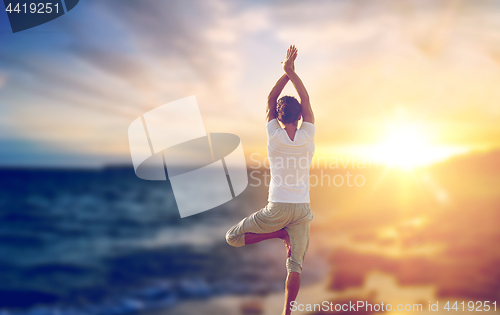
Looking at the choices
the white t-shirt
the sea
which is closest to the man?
the white t-shirt

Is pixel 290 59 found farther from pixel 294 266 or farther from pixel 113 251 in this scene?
pixel 113 251

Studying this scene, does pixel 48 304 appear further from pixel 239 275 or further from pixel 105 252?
pixel 239 275

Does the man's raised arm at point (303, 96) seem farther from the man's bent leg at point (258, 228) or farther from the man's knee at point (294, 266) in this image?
the man's knee at point (294, 266)

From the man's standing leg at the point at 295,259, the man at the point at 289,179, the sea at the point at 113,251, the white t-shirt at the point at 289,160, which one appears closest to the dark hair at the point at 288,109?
the man at the point at 289,179

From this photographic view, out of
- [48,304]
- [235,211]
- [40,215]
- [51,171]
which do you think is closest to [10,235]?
[40,215]

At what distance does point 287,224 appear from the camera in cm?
382

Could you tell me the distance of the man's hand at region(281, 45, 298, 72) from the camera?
379 cm

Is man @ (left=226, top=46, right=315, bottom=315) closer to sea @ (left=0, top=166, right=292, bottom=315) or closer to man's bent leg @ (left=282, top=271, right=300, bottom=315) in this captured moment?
man's bent leg @ (left=282, top=271, right=300, bottom=315)

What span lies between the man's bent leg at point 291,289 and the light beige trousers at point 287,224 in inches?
2.7

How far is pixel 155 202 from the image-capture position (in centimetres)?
2822

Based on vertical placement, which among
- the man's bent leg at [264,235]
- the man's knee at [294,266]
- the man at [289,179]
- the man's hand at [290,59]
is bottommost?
the man's knee at [294,266]

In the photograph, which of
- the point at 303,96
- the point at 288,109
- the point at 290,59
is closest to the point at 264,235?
the point at 288,109

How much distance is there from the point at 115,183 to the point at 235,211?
17650 mm

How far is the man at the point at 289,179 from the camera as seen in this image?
3572mm
